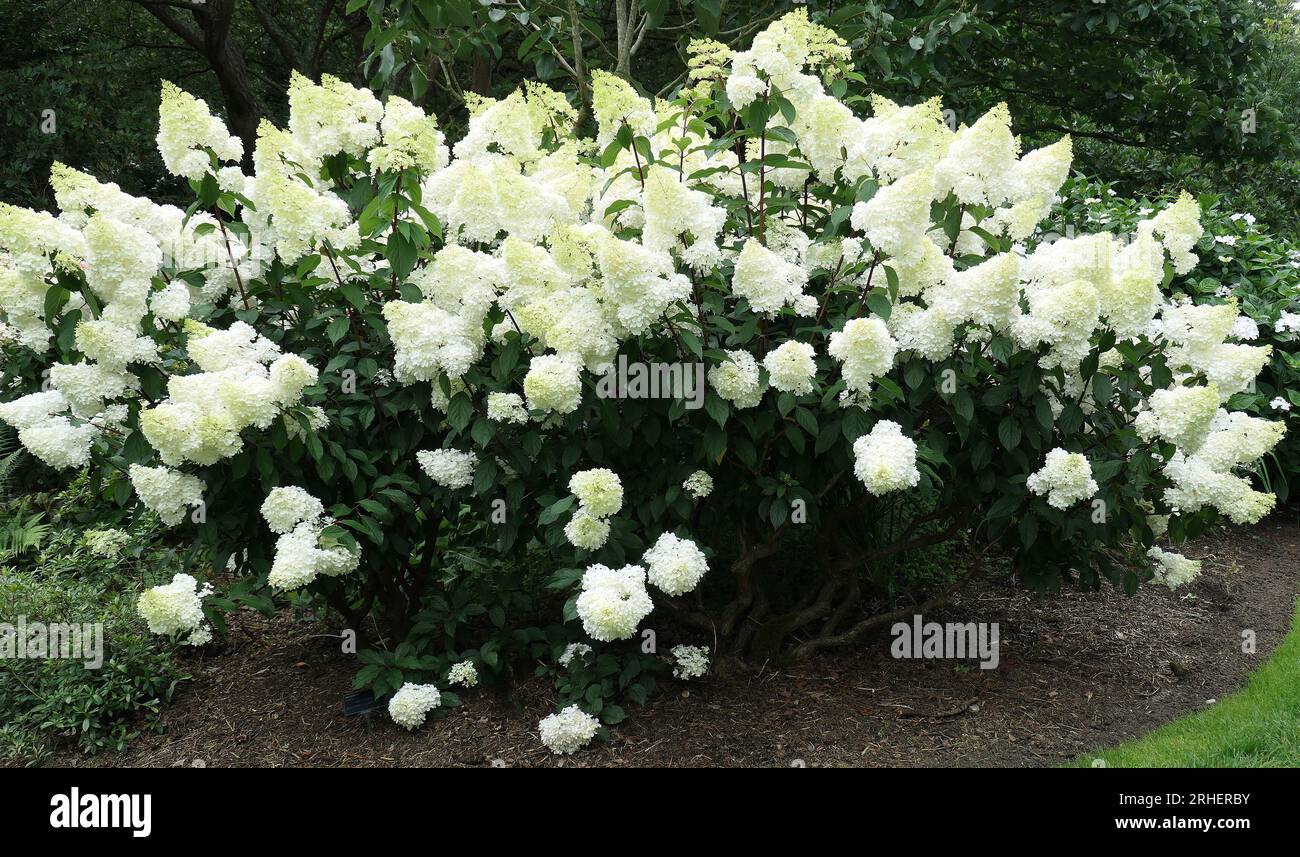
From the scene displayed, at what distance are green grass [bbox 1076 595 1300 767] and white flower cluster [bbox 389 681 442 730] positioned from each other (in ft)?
7.85

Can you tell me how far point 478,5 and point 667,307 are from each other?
11.4 ft

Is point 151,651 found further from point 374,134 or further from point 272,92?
point 272,92

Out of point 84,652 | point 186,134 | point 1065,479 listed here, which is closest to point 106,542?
point 84,652

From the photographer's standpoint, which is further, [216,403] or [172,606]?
[172,606]

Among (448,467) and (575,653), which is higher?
(448,467)

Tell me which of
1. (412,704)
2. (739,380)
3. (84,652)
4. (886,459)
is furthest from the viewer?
(84,652)

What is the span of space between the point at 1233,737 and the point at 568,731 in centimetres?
241

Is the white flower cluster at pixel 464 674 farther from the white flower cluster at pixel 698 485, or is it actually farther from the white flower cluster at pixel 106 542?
the white flower cluster at pixel 106 542

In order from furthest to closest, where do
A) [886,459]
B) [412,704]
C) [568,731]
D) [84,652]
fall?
[84,652] → [412,704] → [568,731] → [886,459]

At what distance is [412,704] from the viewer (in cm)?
381

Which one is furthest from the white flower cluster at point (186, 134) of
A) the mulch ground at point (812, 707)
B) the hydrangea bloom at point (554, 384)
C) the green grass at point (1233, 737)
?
the green grass at point (1233, 737)

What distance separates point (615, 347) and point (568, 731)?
1406 mm

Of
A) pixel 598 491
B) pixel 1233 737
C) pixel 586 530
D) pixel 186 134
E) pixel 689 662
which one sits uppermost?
pixel 186 134

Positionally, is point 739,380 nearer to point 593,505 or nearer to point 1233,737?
point 593,505
